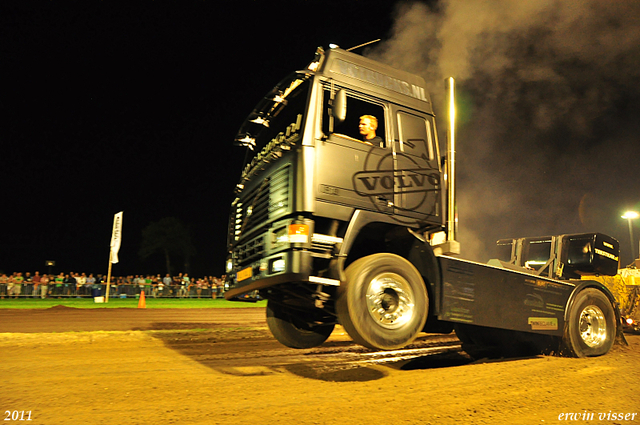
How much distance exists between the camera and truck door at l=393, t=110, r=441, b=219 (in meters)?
5.57

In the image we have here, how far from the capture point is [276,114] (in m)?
6.35

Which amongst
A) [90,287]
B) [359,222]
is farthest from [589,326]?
[90,287]

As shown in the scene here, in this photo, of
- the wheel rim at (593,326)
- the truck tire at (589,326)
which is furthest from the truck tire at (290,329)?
the wheel rim at (593,326)

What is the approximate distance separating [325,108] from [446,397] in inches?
131

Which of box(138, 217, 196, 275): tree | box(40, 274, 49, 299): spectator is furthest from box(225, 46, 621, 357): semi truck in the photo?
box(138, 217, 196, 275): tree

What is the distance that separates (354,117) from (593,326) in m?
5.65

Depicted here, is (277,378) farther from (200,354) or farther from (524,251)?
(524,251)

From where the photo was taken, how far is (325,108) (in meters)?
5.24

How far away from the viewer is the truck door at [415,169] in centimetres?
557

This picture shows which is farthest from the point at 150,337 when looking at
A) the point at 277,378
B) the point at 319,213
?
the point at 319,213

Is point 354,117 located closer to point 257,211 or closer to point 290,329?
point 257,211

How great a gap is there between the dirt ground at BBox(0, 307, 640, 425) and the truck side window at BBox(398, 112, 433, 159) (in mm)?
2785

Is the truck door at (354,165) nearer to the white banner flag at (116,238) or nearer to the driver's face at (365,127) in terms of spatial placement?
the driver's face at (365,127)

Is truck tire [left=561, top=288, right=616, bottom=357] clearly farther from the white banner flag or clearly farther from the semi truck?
the white banner flag
